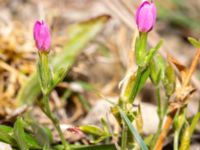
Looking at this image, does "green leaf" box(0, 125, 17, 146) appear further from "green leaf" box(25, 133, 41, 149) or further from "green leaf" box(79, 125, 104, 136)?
"green leaf" box(79, 125, 104, 136)

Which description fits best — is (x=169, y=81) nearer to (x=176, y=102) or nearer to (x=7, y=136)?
(x=176, y=102)

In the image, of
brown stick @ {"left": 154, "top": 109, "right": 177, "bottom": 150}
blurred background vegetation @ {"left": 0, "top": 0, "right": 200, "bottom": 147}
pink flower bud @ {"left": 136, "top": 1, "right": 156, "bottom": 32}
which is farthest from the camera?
blurred background vegetation @ {"left": 0, "top": 0, "right": 200, "bottom": 147}

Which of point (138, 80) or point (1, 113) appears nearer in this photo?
point (138, 80)

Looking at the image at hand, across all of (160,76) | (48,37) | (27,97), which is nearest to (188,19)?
(27,97)

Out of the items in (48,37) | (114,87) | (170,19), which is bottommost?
(114,87)

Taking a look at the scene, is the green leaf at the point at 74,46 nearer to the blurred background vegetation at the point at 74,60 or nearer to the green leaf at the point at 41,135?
the blurred background vegetation at the point at 74,60

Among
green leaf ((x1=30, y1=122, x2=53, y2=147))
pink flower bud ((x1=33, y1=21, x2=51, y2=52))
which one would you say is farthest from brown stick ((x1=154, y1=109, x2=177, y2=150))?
pink flower bud ((x1=33, y1=21, x2=51, y2=52))

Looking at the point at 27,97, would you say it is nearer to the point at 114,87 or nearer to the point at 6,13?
the point at 114,87
